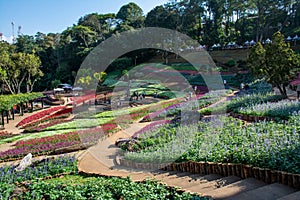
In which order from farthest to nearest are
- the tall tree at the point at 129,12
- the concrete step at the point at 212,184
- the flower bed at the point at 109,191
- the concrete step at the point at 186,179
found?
the tall tree at the point at 129,12, the concrete step at the point at 186,179, the concrete step at the point at 212,184, the flower bed at the point at 109,191

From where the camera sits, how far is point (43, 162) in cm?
984

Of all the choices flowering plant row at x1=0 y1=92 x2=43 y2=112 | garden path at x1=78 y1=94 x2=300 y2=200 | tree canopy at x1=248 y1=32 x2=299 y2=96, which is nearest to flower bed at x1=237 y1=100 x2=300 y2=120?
tree canopy at x1=248 y1=32 x2=299 y2=96

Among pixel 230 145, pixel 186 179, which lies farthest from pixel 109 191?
pixel 230 145

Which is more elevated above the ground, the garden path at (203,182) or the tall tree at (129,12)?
the tall tree at (129,12)

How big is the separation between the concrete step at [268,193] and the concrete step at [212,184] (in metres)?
0.87

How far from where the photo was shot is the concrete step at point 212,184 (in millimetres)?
5373

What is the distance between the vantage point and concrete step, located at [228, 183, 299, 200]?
4355 millimetres

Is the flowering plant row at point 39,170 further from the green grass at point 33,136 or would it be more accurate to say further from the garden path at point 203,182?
the green grass at point 33,136

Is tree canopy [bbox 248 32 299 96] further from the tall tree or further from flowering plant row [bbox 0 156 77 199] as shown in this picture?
the tall tree

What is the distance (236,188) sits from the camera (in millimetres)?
5039

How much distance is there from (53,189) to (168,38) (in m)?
42.0

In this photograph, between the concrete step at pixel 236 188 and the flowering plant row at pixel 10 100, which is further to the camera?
the flowering plant row at pixel 10 100

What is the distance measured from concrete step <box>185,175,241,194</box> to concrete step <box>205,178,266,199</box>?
10.7 inches

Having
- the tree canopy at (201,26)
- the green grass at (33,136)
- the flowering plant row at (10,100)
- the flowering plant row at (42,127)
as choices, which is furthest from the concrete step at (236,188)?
the tree canopy at (201,26)
